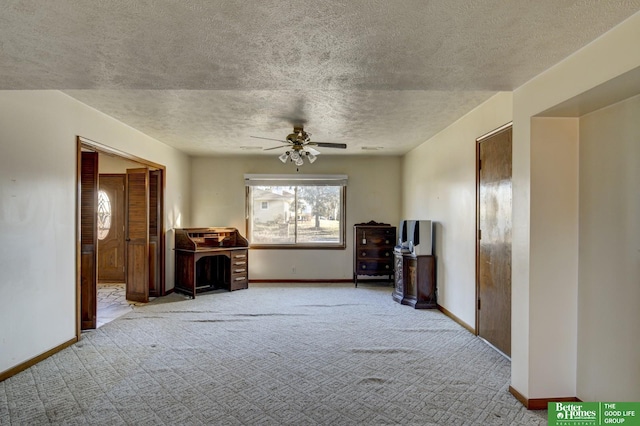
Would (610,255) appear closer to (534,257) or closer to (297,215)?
(534,257)

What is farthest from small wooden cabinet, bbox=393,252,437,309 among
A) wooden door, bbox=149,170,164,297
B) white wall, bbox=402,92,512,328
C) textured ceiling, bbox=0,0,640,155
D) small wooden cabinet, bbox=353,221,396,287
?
wooden door, bbox=149,170,164,297

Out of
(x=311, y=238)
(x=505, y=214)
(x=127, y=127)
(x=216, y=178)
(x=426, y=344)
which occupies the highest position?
(x=127, y=127)

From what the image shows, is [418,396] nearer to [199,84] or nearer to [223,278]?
[199,84]

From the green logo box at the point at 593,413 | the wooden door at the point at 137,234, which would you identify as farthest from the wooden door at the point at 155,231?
the green logo box at the point at 593,413

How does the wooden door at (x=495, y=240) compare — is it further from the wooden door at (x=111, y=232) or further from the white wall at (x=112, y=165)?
the wooden door at (x=111, y=232)

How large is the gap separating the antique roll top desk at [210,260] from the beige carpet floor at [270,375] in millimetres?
1201

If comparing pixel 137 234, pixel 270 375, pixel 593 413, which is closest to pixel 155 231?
pixel 137 234

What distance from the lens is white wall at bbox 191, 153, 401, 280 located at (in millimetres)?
6801

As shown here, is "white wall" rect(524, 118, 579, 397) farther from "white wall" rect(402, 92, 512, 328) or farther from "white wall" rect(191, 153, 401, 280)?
"white wall" rect(191, 153, 401, 280)

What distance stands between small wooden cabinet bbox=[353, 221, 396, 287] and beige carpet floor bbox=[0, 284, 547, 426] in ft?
6.17

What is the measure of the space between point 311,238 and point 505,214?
4.23 meters

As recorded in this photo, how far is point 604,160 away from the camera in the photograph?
7.03ft

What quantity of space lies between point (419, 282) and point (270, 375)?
284 centimetres

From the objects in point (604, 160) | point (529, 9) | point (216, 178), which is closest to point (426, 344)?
point (604, 160)
